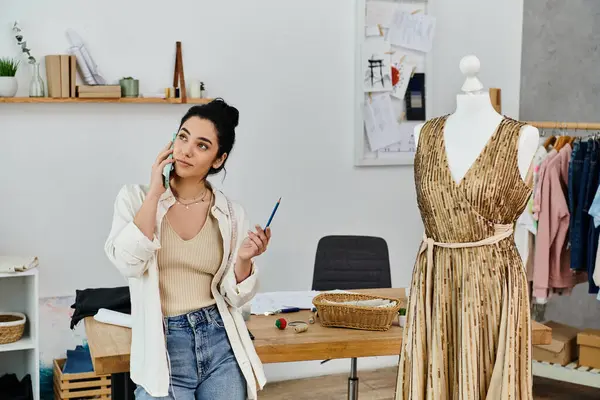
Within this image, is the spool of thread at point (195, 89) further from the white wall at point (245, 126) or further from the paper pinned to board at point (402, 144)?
the paper pinned to board at point (402, 144)

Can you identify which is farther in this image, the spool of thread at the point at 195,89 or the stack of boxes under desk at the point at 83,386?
the spool of thread at the point at 195,89

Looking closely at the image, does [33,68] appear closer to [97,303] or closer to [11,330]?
[11,330]

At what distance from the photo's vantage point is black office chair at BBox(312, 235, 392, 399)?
4.05m

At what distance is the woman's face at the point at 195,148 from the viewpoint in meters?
2.44

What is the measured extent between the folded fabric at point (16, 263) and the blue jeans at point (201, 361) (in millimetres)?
1558

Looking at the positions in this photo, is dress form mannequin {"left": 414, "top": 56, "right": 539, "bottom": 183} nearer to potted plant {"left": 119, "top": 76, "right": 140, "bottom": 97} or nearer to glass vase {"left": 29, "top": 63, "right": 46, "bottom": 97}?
potted plant {"left": 119, "top": 76, "right": 140, "bottom": 97}

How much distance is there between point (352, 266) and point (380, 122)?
46.9 inches

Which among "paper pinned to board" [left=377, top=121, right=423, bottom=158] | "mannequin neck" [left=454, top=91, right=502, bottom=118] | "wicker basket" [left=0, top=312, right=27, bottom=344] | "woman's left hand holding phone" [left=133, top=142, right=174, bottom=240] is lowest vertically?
"wicker basket" [left=0, top=312, right=27, bottom=344]

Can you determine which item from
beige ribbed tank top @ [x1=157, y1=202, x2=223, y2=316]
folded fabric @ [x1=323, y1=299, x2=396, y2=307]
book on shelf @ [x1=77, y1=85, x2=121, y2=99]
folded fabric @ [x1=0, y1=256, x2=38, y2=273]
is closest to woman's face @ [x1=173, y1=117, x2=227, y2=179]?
beige ribbed tank top @ [x1=157, y1=202, x2=223, y2=316]

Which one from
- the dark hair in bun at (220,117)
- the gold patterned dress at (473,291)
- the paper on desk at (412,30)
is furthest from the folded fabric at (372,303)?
the paper on desk at (412,30)

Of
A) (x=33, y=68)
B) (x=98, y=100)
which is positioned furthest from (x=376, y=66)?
(x=33, y=68)

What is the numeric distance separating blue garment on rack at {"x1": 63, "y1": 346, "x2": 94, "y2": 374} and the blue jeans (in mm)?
1685

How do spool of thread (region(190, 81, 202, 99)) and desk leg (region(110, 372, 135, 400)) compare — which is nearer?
desk leg (region(110, 372, 135, 400))

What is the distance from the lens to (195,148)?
8.05ft
